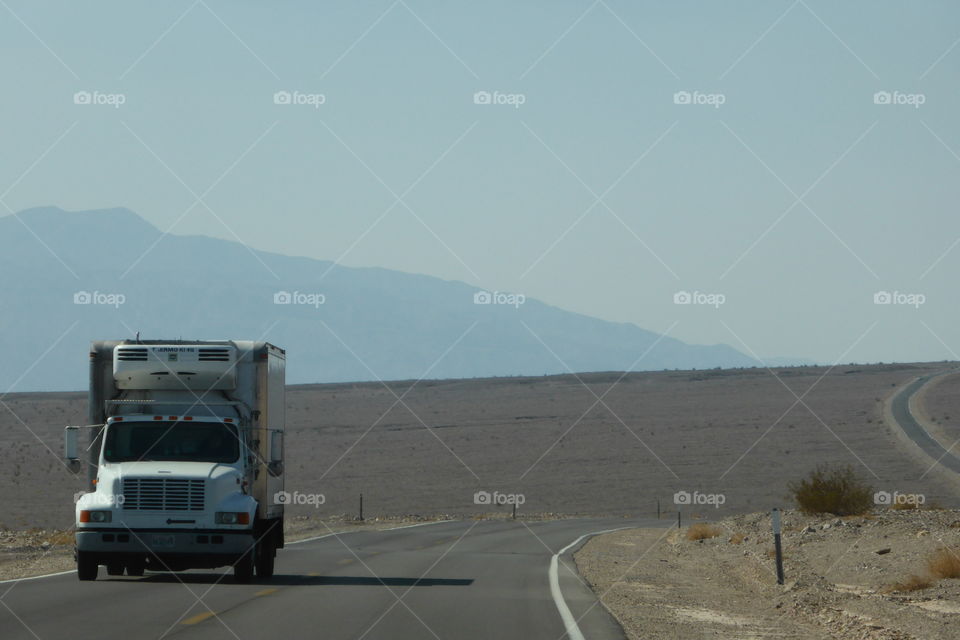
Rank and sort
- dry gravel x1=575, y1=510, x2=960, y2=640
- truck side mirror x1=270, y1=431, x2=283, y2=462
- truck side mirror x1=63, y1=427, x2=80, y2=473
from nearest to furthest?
dry gravel x1=575, y1=510, x2=960, y2=640, truck side mirror x1=63, y1=427, x2=80, y2=473, truck side mirror x1=270, y1=431, x2=283, y2=462

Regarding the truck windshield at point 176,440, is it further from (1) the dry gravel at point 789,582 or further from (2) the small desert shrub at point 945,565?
(2) the small desert shrub at point 945,565

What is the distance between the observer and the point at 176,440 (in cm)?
2052

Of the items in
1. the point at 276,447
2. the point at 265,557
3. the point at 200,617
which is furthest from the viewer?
the point at 276,447

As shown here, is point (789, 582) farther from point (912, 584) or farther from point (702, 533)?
point (702, 533)

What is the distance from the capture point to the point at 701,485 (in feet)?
229

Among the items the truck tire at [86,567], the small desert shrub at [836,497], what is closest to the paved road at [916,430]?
the small desert shrub at [836,497]

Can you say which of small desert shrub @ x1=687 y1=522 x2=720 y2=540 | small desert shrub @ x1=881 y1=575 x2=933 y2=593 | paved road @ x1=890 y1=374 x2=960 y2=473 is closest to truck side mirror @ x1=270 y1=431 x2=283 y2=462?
small desert shrub @ x1=881 y1=575 x2=933 y2=593

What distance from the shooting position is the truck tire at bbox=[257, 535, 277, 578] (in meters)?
21.1

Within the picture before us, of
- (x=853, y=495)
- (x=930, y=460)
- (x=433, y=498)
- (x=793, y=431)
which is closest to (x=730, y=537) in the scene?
(x=853, y=495)

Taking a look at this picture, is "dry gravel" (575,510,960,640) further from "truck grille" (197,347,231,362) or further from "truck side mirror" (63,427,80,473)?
"truck side mirror" (63,427,80,473)

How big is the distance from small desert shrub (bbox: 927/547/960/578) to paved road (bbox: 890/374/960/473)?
4869 centimetres

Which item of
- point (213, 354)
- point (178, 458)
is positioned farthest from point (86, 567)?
point (213, 354)

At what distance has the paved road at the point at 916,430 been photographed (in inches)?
2830

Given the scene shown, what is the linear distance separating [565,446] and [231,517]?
222 feet
